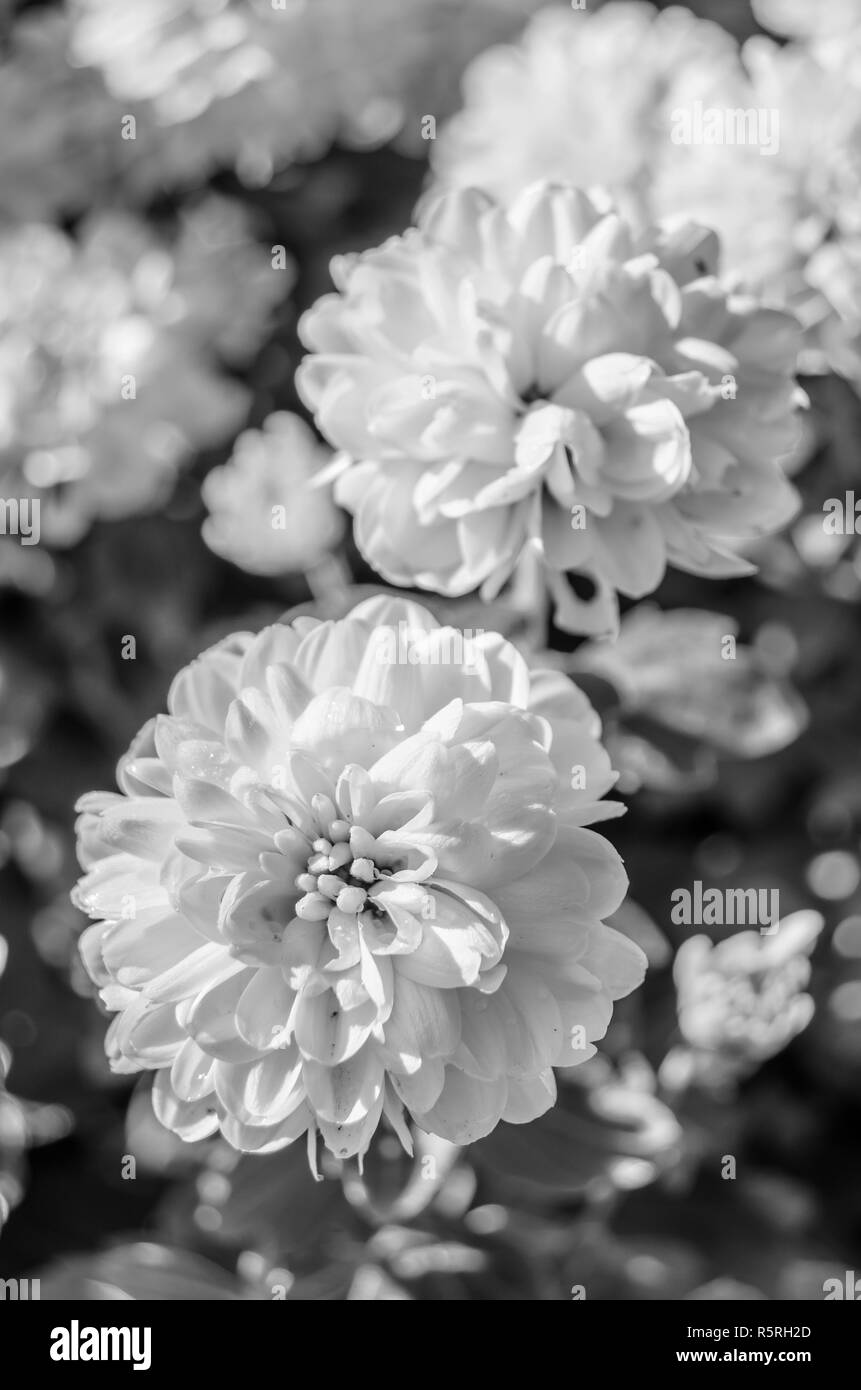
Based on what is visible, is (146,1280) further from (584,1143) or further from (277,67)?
(277,67)

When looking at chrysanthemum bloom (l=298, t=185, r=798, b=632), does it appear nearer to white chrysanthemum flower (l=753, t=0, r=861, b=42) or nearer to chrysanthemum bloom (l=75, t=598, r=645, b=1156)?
chrysanthemum bloom (l=75, t=598, r=645, b=1156)

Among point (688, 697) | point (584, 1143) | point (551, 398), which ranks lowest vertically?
point (584, 1143)

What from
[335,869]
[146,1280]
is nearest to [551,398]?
[335,869]

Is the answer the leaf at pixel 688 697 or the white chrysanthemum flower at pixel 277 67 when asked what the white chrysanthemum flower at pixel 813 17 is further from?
the leaf at pixel 688 697

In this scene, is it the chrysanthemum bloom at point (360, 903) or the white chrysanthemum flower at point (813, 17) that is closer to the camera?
the chrysanthemum bloom at point (360, 903)

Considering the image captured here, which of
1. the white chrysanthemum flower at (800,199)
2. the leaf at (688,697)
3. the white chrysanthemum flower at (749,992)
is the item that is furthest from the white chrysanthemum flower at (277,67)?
the white chrysanthemum flower at (749,992)

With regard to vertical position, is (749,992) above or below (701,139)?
below

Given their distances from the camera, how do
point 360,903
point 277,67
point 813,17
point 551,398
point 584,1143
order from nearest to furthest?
point 360,903
point 551,398
point 584,1143
point 813,17
point 277,67

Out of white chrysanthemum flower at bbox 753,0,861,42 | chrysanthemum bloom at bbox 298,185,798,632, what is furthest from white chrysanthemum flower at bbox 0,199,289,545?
white chrysanthemum flower at bbox 753,0,861,42
